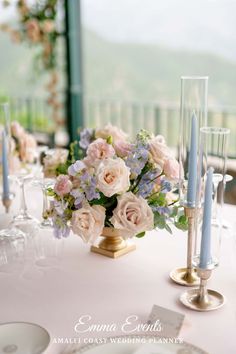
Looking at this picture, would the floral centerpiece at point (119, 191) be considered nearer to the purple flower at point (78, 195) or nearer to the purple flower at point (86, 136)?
the purple flower at point (78, 195)

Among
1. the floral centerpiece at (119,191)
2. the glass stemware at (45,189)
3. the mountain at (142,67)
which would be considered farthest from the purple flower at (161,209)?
the mountain at (142,67)

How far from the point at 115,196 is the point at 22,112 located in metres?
5.52

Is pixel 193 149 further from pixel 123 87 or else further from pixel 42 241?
pixel 123 87

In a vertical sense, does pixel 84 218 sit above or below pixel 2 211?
above

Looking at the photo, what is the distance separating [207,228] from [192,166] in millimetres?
218

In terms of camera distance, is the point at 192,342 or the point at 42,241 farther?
→ the point at 42,241

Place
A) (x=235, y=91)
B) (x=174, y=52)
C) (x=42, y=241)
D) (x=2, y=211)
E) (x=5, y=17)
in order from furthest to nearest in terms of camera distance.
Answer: (x=235, y=91) → (x=174, y=52) → (x=5, y=17) → (x=2, y=211) → (x=42, y=241)

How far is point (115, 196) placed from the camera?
1.35 metres

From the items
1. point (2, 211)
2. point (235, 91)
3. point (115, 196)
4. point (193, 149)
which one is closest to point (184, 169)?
point (193, 149)

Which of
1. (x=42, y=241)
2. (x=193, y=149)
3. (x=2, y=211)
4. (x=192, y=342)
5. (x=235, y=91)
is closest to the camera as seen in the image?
(x=192, y=342)

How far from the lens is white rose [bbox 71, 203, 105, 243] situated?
130cm

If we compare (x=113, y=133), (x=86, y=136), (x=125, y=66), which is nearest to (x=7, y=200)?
(x=86, y=136)

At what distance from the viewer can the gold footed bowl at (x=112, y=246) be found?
1453 millimetres

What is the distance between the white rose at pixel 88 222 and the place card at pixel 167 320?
0.26 metres
